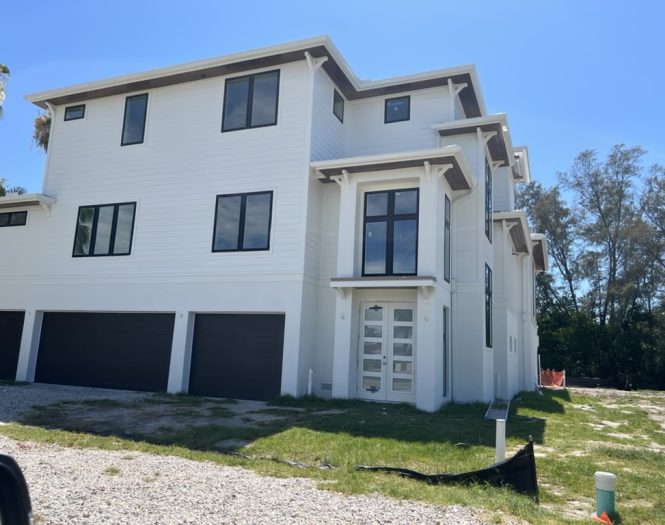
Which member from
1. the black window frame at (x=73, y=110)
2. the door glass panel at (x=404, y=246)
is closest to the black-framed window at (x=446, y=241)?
the door glass panel at (x=404, y=246)

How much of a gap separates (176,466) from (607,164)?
37670 millimetres

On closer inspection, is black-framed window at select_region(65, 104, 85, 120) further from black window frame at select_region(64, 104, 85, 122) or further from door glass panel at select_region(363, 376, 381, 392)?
door glass panel at select_region(363, 376, 381, 392)

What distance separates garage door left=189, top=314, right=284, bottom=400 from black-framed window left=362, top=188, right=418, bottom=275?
2.76 m

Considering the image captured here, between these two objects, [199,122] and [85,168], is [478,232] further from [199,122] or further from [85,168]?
[85,168]

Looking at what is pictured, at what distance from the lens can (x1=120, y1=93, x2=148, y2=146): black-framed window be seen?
15258mm

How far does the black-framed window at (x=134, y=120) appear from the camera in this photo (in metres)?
15.3

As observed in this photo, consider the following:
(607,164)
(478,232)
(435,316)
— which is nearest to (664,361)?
(607,164)

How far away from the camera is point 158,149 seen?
48.6 feet

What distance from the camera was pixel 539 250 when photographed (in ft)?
76.8

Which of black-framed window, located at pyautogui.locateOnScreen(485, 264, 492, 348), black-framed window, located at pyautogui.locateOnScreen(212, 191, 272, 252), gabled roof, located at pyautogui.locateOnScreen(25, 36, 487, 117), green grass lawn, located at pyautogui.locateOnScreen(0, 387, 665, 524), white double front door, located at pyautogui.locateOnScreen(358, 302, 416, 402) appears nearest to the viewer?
green grass lawn, located at pyautogui.locateOnScreen(0, 387, 665, 524)

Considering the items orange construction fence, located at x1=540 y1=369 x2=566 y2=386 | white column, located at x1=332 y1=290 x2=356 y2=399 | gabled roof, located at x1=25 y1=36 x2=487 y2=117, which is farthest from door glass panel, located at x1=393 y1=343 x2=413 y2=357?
orange construction fence, located at x1=540 y1=369 x2=566 y2=386

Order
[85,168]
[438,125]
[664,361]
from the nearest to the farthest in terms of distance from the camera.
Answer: [438,125]
[85,168]
[664,361]

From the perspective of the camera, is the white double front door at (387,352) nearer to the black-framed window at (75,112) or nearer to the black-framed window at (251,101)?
the black-framed window at (251,101)

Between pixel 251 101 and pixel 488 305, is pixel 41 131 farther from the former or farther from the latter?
pixel 488 305
